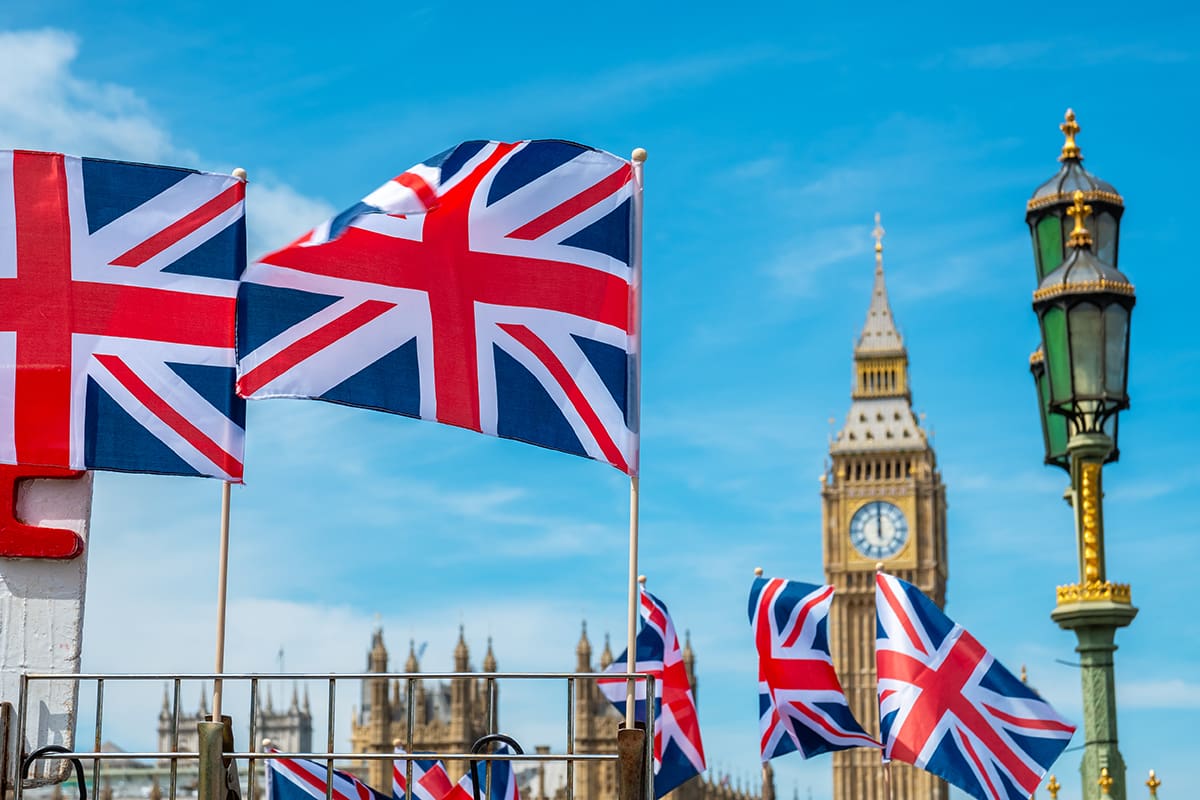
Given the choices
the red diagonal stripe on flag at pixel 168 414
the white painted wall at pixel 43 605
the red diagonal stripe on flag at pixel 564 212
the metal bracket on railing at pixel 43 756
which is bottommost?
the metal bracket on railing at pixel 43 756

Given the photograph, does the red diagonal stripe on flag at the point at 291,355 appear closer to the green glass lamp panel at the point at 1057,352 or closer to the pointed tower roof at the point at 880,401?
the green glass lamp panel at the point at 1057,352

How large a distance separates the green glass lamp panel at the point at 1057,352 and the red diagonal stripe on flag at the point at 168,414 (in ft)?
18.2

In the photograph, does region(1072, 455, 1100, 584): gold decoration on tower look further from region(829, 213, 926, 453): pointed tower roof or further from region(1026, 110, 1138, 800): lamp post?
region(829, 213, 926, 453): pointed tower roof

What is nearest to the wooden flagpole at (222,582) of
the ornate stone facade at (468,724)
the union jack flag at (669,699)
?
the union jack flag at (669,699)

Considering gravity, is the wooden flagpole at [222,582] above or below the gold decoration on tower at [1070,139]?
below

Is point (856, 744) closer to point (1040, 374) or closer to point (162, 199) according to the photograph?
point (1040, 374)

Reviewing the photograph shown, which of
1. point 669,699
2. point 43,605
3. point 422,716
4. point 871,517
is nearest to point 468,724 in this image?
point 422,716

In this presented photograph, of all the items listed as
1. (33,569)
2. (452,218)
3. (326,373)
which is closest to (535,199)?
(452,218)

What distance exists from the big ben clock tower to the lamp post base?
8449 cm

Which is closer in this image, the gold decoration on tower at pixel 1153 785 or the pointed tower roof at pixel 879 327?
the gold decoration on tower at pixel 1153 785

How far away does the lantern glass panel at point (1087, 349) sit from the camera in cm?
1104

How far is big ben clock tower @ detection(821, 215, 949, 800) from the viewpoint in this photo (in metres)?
95.5

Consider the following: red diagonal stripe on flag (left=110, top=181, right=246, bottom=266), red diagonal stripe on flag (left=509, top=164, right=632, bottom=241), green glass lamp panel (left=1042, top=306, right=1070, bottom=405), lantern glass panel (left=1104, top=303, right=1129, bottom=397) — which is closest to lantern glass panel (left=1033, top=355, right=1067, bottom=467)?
green glass lamp panel (left=1042, top=306, right=1070, bottom=405)

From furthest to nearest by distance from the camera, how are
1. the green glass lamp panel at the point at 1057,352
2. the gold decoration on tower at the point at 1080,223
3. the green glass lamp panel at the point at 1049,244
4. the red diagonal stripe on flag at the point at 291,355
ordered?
1. the green glass lamp panel at the point at 1049,244
2. the gold decoration on tower at the point at 1080,223
3. the green glass lamp panel at the point at 1057,352
4. the red diagonal stripe on flag at the point at 291,355
